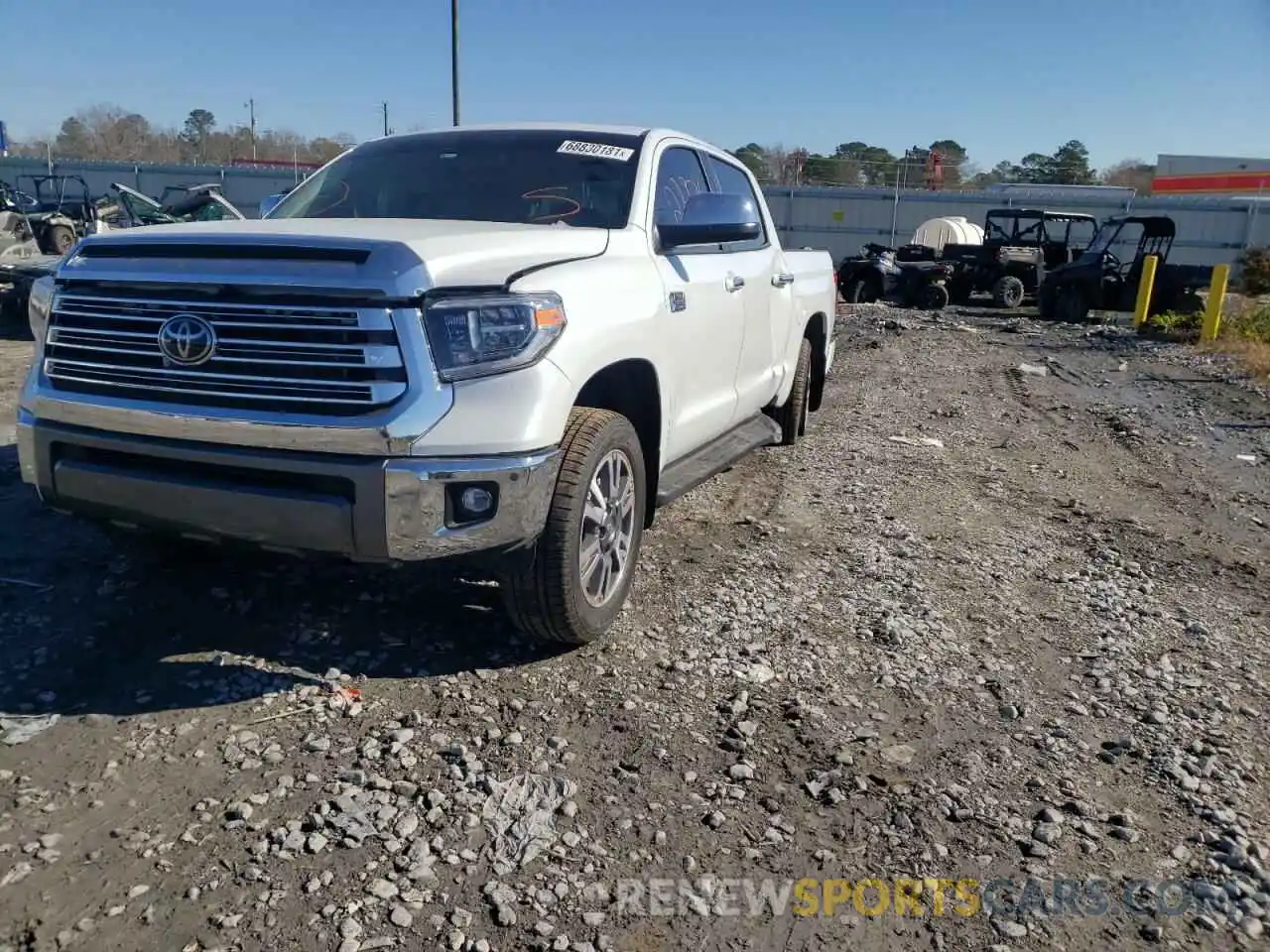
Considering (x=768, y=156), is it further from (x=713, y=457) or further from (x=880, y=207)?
(x=713, y=457)

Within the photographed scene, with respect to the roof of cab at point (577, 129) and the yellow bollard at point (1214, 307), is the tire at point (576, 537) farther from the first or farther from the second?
the yellow bollard at point (1214, 307)

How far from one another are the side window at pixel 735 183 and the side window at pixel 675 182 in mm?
227

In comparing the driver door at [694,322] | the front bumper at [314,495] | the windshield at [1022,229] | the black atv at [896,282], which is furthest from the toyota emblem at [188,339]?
the windshield at [1022,229]

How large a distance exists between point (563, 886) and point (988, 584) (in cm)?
283

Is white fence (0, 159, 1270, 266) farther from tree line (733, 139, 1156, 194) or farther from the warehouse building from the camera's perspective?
the warehouse building

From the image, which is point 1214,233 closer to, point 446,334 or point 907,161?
point 907,161

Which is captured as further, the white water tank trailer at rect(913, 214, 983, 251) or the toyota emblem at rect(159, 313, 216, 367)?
the white water tank trailer at rect(913, 214, 983, 251)

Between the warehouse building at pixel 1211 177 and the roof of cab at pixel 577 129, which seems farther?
the warehouse building at pixel 1211 177

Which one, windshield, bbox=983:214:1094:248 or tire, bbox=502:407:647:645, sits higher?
windshield, bbox=983:214:1094:248

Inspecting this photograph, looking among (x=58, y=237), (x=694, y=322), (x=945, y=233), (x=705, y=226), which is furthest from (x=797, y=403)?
(x=945, y=233)

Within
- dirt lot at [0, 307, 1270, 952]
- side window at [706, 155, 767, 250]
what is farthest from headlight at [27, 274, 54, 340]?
side window at [706, 155, 767, 250]

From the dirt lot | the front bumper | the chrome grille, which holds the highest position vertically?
the chrome grille

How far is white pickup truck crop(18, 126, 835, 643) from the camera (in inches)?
113

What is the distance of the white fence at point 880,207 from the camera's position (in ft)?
99.7
